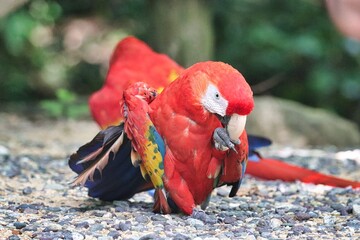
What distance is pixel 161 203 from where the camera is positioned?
6.15 ft

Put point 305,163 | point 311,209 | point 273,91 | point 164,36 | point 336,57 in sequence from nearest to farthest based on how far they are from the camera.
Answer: point 311,209, point 305,163, point 164,36, point 336,57, point 273,91

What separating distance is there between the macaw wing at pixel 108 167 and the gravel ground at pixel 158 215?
2.3 inches

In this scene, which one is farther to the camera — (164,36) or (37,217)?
(164,36)

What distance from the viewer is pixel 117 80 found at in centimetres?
276

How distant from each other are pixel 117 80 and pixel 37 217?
3.25 ft

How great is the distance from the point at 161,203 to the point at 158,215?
0.12 feet

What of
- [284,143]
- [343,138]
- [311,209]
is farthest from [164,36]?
[311,209]

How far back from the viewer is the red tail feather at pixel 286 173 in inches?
99.3

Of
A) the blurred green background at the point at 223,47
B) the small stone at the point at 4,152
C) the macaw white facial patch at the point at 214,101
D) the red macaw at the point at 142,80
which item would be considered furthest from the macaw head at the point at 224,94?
the blurred green background at the point at 223,47

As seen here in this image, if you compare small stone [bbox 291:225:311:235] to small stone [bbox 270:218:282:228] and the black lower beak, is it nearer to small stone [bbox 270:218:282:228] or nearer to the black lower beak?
small stone [bbox 270:218:282:228]

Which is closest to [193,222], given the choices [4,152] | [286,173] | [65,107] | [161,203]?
[161,203]

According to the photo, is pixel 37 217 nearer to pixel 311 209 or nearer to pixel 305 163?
pixel 311 209

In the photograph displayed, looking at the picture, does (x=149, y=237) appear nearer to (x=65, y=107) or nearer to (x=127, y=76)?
(x=127, y=76)

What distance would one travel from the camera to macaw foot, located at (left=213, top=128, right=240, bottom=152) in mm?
1759
